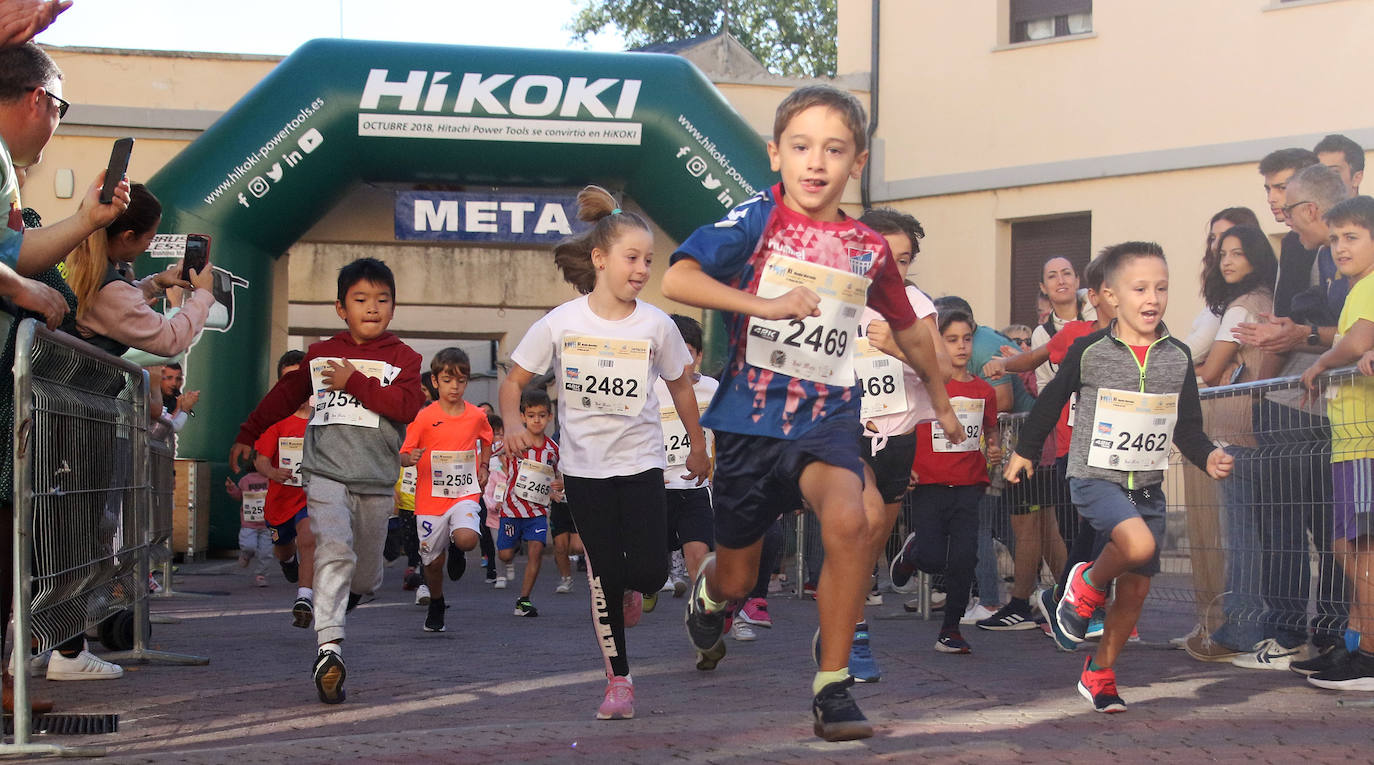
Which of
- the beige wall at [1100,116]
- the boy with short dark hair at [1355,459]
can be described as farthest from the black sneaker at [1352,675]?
the beige wall at [1100,116]

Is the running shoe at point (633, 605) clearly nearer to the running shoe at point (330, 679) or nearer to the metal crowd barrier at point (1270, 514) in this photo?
the running shoe at point (330, 679)

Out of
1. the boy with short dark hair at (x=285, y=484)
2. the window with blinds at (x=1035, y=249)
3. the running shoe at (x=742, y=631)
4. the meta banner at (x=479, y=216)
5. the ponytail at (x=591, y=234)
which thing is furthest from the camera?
the meta banner at (x=479, y=216)

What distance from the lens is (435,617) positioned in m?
8.61

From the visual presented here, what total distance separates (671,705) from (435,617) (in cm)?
337

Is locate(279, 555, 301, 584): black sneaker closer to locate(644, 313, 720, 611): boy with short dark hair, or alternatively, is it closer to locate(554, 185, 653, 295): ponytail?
locate(644, 313, 720, 611): boy with short dark hair

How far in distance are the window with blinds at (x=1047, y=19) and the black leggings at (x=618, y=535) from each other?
42.2ft

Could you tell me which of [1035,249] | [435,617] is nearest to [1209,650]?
[435,617]

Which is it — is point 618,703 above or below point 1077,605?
below

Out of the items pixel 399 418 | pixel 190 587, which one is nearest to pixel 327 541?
pixel 399 418

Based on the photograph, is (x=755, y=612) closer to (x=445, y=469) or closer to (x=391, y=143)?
(x=445, y=469)

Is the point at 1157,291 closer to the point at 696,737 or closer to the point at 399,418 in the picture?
the point at 696,737

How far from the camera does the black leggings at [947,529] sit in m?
7.63

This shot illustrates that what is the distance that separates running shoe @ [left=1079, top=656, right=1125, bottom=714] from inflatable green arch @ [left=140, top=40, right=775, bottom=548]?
1079cm

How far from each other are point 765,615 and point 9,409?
4.73 meters
